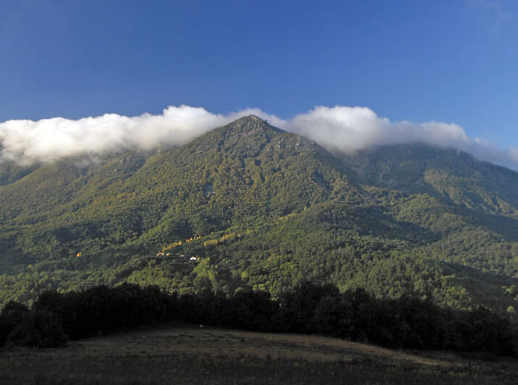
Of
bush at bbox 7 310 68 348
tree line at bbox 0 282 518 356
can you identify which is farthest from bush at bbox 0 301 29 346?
tree line at bbox 0 282 518 356

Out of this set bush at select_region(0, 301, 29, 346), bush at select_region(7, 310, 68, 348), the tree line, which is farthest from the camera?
the tree line

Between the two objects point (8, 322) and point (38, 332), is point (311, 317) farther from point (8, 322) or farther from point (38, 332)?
point (8, 322)

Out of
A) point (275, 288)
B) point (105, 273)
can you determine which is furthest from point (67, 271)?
point (275, 288)

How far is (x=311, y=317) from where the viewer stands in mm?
61344

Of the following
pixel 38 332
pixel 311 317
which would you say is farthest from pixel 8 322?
pixel 311 317

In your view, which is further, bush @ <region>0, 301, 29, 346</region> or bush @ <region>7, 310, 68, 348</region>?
bush @ <region>0, 301, 29, 346</region>

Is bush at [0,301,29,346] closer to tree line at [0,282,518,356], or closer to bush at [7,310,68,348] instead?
bush at [7,310,68,348]

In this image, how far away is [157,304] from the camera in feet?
209

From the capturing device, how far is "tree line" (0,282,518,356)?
5625 centimetres

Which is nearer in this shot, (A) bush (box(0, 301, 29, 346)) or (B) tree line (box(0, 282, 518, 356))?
(A) bush (box(0, 301, 29, 346))

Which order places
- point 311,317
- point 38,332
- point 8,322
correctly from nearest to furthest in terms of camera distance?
point 38,332
point 8,322
point 311,317

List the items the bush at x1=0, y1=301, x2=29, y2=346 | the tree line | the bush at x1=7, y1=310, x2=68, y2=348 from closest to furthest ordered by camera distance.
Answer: the bush at x1=7, y1=310, x2=68, y2=348 → the bush at x1=0, y1=301, x2=29, y2=346 → the tree line

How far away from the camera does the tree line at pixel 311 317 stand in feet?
185

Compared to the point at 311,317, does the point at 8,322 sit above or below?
above
